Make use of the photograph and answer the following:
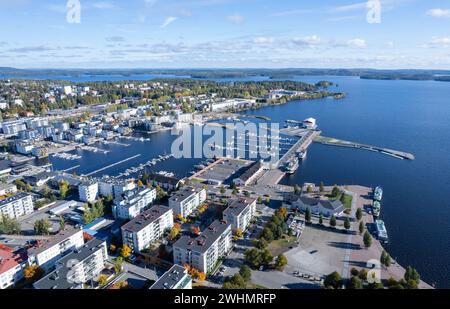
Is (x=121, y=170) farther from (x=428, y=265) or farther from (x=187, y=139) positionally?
(x=428, y=265)

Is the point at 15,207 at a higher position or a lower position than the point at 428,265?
higher

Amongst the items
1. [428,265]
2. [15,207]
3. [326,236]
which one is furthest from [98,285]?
[428,265]

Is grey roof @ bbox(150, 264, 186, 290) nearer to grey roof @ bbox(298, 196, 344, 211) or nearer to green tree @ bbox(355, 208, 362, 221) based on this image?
grey roof @ bbox(298, 196, 344, 211)

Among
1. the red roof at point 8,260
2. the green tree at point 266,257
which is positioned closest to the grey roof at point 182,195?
the green tree at point 266,257

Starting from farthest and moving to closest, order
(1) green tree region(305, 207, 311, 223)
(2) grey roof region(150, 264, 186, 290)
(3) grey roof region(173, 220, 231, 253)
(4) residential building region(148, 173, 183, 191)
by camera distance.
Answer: (4) residential building region(148, 173, 183, 191) < (1) green tree region(305, 207, 311, 223) < (3) grey roof region(173, 220, 231, 253) < (2) grey roof region(150, 264, 186, 290)

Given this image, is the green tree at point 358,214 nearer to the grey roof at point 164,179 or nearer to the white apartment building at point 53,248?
the grey roof at point 164,179

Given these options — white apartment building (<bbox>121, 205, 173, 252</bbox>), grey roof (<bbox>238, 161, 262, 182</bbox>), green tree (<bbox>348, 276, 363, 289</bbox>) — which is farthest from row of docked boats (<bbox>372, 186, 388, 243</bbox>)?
white apartment building (<bbox>121, 205, 173, 252</bbox>)

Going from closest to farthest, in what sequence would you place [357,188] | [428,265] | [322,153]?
1. [428,265]
2. [357,188]
3. [322,153]
